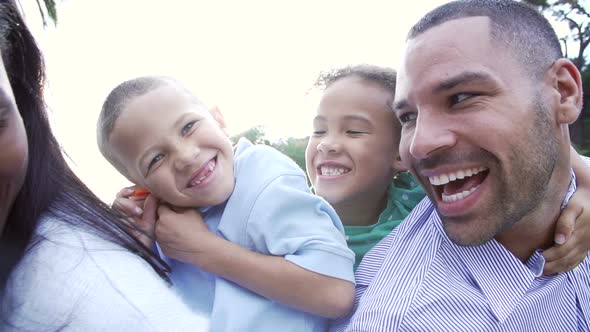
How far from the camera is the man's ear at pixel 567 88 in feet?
6.28

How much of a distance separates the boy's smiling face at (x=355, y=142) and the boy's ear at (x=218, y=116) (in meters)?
0.58

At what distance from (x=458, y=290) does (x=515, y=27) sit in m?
1.05

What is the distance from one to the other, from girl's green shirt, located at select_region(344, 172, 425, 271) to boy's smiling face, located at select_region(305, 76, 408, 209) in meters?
0.15

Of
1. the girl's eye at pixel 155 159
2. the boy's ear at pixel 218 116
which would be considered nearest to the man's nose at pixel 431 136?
the boy's ear at pixel 218 116

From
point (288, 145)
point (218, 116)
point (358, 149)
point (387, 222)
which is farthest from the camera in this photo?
point (288, 145)

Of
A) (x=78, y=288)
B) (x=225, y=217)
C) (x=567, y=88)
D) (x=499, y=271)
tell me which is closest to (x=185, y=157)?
(x=225, y=217)

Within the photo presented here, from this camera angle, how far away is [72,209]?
1274 mm

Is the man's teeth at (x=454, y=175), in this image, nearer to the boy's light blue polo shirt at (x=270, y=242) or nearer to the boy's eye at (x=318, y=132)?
the boy's light blue polo shirt at (x=270, y=242)

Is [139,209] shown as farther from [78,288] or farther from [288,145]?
[288,145]

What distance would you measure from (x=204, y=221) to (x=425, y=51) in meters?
1.12

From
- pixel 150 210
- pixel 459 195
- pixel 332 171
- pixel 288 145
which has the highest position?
pixel 459 195

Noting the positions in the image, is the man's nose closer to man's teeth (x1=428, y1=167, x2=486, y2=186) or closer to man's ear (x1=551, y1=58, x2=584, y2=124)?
man's teeth (x1=428, y1=167, x2=486, y2=186)

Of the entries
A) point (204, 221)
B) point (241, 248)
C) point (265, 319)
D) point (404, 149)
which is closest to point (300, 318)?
point (265, 319)

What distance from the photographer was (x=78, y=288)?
3.40 feet
